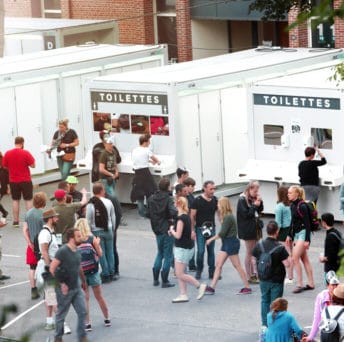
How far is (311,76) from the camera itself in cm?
2038

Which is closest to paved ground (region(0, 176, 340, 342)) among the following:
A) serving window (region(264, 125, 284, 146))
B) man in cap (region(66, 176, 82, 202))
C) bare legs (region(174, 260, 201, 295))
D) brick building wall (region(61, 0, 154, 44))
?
bare legs (region(174, 260, 201, 295))

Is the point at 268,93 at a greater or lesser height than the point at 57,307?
greater

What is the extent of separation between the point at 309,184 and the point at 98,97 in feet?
15.9

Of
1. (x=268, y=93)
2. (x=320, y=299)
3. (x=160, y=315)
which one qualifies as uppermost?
(x=268, y=93)

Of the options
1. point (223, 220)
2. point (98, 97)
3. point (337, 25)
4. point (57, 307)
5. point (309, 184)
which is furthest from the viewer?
point (337, 25)

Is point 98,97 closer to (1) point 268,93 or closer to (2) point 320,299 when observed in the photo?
(1) point 268,93

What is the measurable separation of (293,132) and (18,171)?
4.55m

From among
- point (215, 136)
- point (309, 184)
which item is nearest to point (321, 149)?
point (309, 184)

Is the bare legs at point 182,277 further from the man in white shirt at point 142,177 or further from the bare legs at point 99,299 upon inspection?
the man in white shirt at point 142,177

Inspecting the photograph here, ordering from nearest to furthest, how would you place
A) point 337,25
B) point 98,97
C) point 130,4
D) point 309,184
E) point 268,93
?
1. point 309,184
2. point 268,93
3. point 98,97
4. point 337,25
5. point 130,4

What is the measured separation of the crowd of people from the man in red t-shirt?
11.4ft

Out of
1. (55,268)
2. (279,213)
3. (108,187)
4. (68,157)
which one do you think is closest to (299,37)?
(68,157)

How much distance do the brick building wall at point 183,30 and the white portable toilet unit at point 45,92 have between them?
9.66 m

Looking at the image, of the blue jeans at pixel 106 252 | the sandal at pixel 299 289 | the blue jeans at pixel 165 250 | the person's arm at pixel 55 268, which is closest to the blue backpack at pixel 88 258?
the person's arm at pixel 55 268
